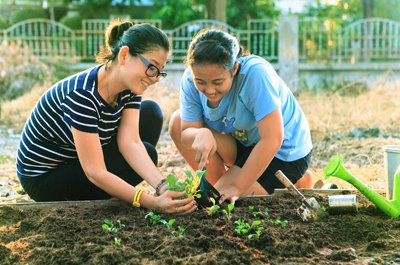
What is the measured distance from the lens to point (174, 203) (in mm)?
2916

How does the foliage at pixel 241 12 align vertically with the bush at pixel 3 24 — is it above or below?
above

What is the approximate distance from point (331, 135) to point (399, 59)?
9.41 meters

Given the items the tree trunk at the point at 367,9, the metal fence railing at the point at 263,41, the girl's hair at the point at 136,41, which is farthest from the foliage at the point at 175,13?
the girl's hair at the point at 136,41

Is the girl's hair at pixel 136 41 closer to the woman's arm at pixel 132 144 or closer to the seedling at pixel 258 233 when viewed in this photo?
→ the woman's arm at pixel 132 144

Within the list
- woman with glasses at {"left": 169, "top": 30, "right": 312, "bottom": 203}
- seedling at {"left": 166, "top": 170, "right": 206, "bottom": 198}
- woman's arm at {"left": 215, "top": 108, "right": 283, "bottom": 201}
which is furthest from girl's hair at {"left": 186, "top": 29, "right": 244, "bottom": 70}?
seedling at {"left": 166, "top": 170, "right": 206, "bottom": 198}

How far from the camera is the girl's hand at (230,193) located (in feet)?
10.5

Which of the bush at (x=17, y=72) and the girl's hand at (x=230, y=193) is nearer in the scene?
the girl's hand at (x=230, y=193)

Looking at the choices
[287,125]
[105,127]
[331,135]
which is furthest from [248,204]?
[331,135]

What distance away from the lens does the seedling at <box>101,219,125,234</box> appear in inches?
105

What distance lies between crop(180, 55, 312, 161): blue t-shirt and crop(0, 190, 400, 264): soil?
0.49 meters

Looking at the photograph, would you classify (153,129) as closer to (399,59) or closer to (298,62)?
(298,62)

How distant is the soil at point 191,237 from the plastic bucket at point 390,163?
147 mm

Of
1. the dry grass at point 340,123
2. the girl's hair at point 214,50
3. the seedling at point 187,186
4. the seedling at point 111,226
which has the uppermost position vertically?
the girl's hair at point 214,50

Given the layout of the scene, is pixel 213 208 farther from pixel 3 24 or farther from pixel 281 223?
pixel 3 24
